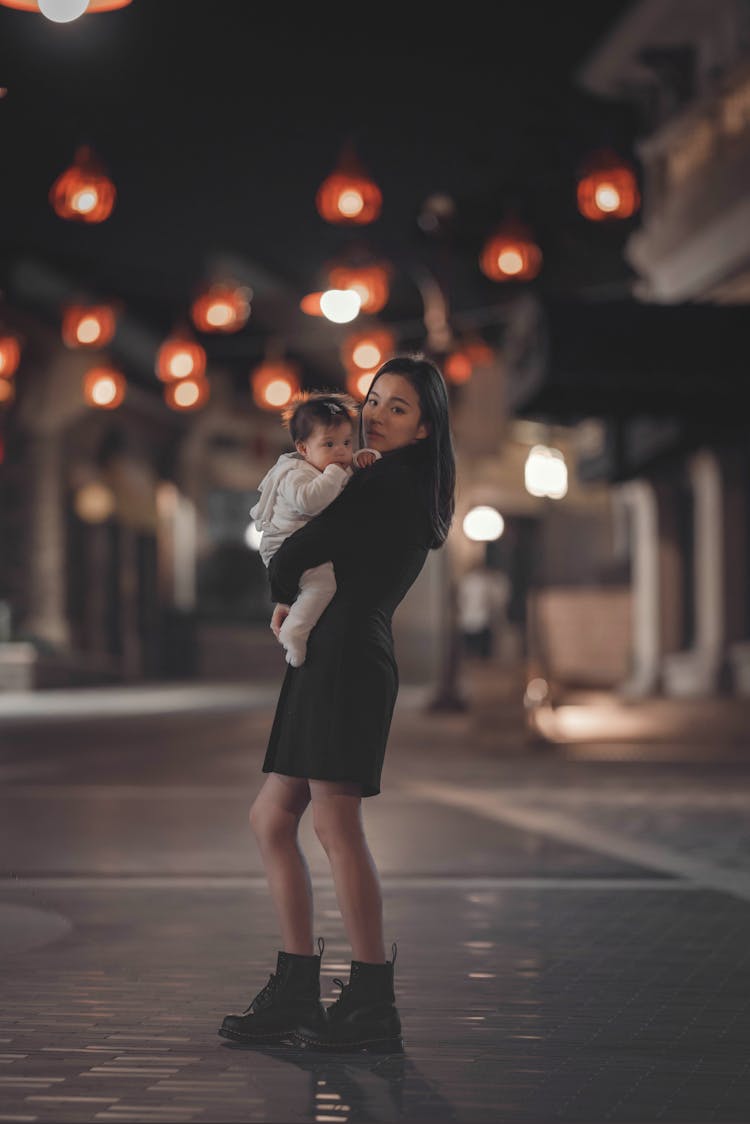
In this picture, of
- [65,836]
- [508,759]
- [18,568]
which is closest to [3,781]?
[65,836]

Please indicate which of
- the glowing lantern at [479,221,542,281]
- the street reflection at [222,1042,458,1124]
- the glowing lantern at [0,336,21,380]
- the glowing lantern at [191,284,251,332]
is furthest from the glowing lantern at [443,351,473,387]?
the street reflection at [222,1042,458,1124]

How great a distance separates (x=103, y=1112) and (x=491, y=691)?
17.6 metres

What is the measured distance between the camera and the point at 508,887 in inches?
359

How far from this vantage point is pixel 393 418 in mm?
5527

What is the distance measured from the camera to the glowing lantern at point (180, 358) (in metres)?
23.4

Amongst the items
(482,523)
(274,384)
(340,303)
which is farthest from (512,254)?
(482,523)

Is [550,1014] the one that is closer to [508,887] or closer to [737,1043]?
[737,1043]

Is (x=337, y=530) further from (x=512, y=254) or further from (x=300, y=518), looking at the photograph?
(x=512, y=254)

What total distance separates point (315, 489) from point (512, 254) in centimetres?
1378

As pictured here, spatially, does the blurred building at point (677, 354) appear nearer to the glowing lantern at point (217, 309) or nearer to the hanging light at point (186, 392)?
the glowing lantern at point (217, 309)

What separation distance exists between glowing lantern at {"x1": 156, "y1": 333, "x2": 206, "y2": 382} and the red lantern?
53.4 ft

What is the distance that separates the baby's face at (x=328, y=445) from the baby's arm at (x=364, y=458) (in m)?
0.05

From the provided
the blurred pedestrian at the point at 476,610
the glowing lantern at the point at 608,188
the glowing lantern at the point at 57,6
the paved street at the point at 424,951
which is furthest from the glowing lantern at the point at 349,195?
the blurred pedestrian at the point at 476,610

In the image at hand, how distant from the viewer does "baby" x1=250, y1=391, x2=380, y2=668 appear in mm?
5266
